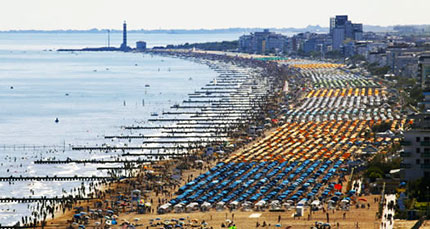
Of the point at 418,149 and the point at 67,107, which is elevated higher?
the point at 418,149

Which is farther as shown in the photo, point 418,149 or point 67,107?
point 67,107

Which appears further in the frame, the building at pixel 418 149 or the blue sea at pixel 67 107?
the blue sea at pixel 67 107

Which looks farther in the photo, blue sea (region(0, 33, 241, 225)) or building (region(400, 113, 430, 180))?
blue sea (region(0, 33, 241, 225))

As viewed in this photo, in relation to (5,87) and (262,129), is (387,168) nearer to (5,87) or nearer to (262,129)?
(262,129)

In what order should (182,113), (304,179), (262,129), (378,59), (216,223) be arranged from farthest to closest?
(378,59)
(182,113)
(262,129)
(304,179)
(216,223)

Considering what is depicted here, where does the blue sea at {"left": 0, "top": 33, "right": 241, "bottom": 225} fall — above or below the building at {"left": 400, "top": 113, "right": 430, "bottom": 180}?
below

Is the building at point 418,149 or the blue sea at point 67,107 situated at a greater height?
the building at point 418,149

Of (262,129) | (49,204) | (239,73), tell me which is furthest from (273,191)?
(239,73)

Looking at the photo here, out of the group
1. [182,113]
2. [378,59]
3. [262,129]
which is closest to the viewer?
[262,129]
